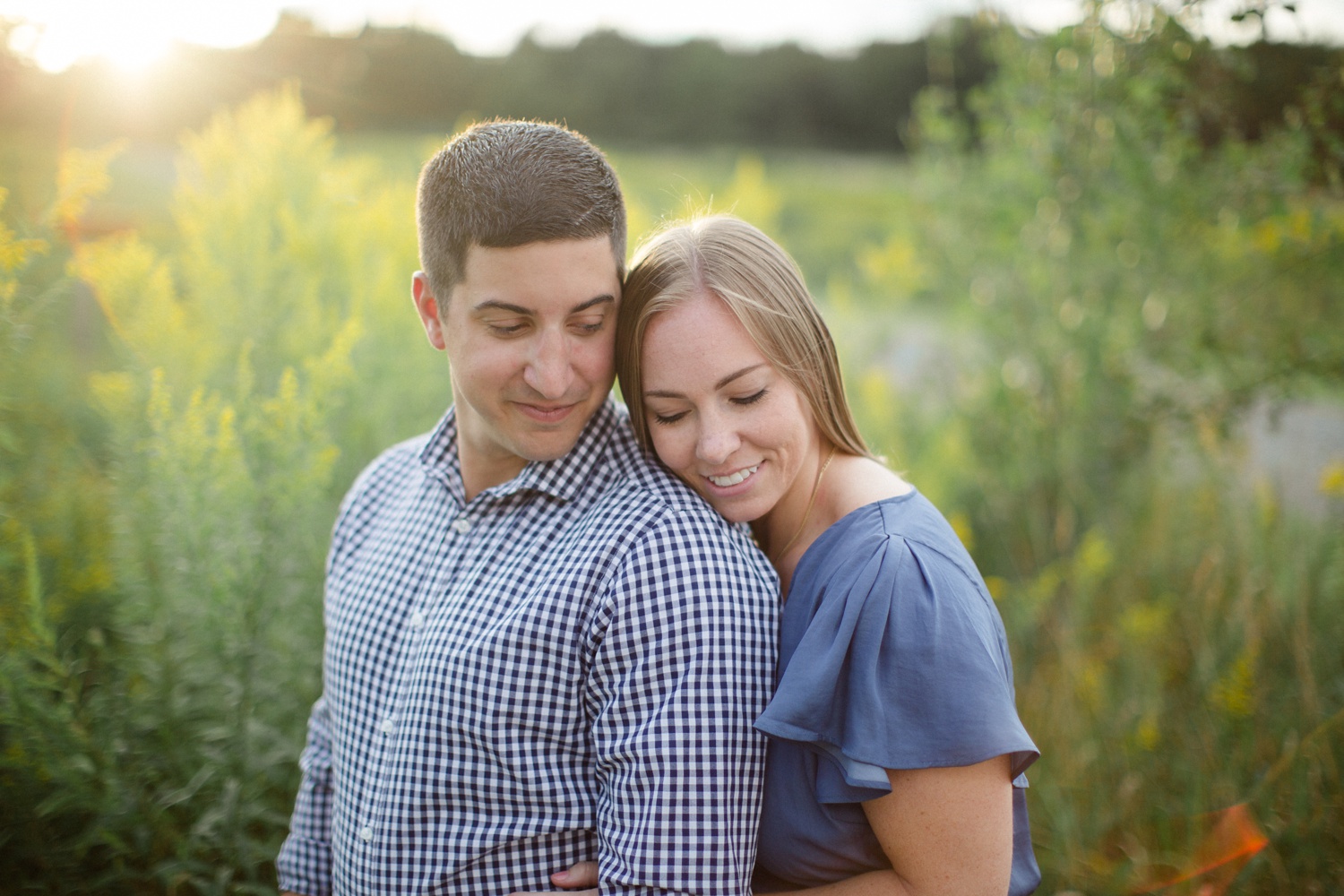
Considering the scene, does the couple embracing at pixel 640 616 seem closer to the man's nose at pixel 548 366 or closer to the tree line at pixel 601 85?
the man's nose at pixel 548 366

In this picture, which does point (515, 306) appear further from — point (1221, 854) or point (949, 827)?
point (1221, 854)

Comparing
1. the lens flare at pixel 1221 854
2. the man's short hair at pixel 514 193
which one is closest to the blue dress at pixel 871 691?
the man's short hair at pixel 514 193

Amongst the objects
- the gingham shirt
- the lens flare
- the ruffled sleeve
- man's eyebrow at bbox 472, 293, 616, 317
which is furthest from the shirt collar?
the lens flare

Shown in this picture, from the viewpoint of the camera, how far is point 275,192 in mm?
2727

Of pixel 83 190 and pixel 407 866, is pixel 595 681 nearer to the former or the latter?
pixel 407 866

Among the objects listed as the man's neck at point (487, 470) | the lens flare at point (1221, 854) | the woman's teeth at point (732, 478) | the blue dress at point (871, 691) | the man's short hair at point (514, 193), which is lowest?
the lens flare at point (1221, 854)

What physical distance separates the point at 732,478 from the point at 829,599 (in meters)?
0.33

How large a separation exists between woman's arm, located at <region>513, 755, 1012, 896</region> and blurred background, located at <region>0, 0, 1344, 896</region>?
58.0 inches

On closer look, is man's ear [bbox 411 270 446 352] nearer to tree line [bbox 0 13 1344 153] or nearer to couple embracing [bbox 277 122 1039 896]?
couple embracing [bbox 277 122 1039 896]

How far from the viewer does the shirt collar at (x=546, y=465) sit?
1.74 meters

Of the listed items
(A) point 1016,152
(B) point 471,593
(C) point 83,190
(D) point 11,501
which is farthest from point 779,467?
(A) point 1016,152

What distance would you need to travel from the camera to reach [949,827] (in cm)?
139

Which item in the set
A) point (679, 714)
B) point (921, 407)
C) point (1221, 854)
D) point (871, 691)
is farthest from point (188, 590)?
point (921, 407)

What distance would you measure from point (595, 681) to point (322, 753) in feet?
2.97
